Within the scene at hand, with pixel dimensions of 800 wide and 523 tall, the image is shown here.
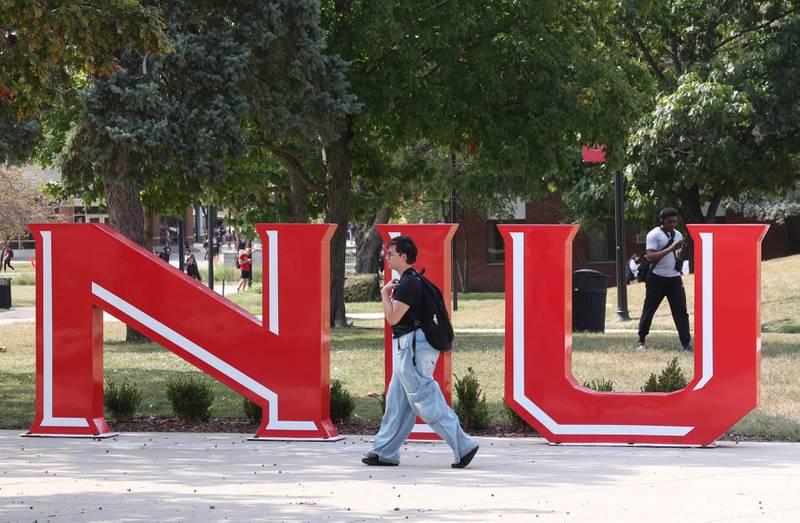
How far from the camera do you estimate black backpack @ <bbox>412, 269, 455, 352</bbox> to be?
9367 mm

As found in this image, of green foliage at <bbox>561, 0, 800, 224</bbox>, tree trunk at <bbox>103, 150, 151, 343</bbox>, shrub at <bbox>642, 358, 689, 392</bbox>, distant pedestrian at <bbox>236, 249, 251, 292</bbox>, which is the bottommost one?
shrub at <bbox>642, 358, 689, 392</bbox>

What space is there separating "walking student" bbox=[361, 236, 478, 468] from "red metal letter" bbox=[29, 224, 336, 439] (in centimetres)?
145

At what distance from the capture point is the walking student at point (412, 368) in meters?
9.30

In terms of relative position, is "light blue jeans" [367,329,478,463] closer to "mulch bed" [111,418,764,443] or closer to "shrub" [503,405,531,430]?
"mulch bed" [111,418,764,443]

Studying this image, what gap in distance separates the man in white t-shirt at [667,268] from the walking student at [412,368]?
7204 mm

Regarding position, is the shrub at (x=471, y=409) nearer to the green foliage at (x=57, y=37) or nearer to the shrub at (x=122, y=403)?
the shrub at (x=122, y=403)

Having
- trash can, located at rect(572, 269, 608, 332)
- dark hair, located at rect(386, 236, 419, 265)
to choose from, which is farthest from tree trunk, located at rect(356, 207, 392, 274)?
dark hair, located at rect(386, 236, 419, 265)

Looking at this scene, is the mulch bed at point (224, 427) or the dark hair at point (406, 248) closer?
the dark hair at point (406, 248)

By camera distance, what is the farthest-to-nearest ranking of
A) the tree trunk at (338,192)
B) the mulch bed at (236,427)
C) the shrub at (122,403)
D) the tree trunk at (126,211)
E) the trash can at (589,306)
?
the tree trunk at (338,192), the tree trunk at (126,211), the trash can at (589,306), the shrub at (122,403), the mulch bed at (236,427)

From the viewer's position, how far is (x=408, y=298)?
930cm

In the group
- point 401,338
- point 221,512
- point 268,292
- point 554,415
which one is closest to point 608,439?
point 554,415

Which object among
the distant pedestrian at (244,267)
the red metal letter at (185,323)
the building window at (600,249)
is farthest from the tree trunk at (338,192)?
the building window at (600,249)

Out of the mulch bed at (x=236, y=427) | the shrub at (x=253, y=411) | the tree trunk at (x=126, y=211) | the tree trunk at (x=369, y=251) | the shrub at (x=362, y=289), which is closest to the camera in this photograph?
the mulch bed at (x=236, y=427)

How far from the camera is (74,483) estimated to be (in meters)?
8.91
